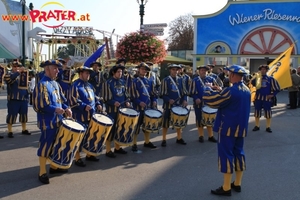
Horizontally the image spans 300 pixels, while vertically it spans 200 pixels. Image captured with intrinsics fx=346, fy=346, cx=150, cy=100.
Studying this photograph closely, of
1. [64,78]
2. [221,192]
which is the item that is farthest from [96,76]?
[221,192]

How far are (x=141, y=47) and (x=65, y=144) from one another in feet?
29.6

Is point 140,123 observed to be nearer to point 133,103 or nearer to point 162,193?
point 133,103

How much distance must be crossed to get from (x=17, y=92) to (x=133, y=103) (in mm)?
3226

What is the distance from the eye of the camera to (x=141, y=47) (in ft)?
45.2

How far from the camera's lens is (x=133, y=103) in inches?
296

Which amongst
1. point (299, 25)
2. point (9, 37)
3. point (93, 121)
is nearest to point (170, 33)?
point (9, 37)

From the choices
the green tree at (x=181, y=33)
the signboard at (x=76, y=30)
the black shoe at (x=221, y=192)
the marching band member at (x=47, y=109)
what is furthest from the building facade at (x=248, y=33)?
the green tree at (x=181, y=33)

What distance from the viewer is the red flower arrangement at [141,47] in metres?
13.8

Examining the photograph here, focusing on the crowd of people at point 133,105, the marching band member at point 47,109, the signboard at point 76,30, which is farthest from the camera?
the signboard at point 76,30

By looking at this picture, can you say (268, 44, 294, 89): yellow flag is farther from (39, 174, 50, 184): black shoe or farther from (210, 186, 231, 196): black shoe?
(39, 174, 50, 184): black shoe

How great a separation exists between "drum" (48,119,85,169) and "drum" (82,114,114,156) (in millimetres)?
753

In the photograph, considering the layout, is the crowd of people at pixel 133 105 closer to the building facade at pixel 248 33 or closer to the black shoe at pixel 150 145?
the black shoe at pixel 150 145

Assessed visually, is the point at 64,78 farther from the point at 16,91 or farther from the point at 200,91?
the point at 200,91

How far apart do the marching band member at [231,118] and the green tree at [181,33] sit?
4941 cm
